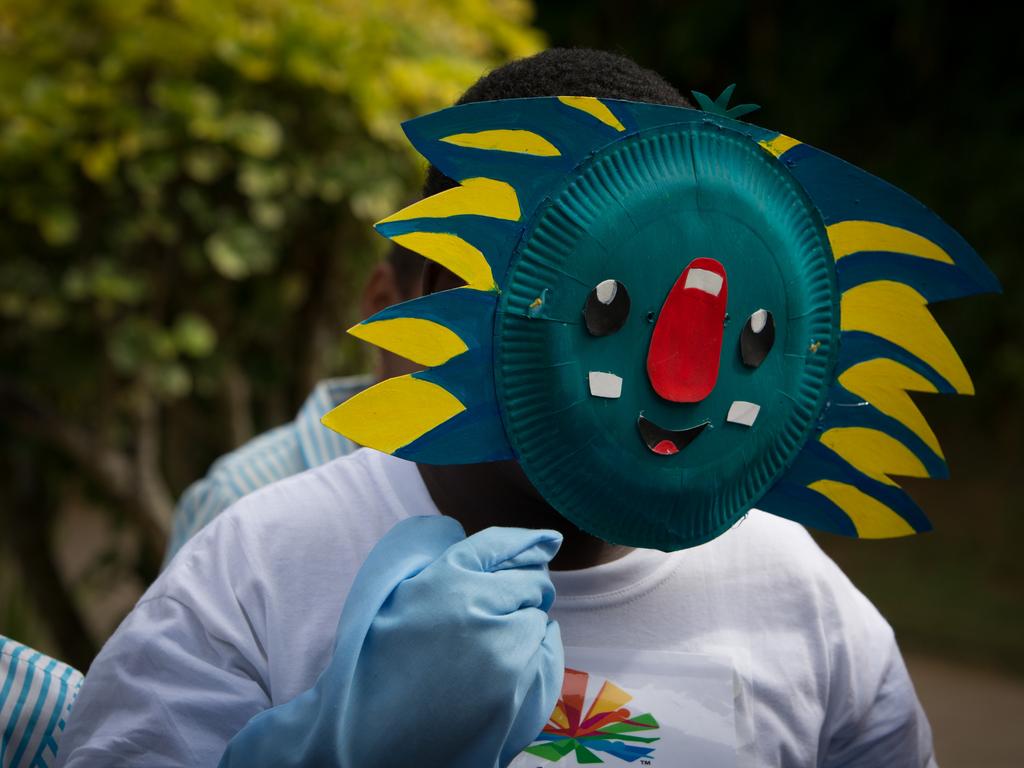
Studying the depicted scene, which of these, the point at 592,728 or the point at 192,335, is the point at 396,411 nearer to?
the point at 592,728

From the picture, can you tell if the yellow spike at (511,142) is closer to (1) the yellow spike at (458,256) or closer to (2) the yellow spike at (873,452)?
(1) the yellow spike at (458,256)

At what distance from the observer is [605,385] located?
1197 millimetres

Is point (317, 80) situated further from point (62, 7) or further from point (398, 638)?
point (398, 638)

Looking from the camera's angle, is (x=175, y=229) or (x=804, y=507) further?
(x=175, y=229)

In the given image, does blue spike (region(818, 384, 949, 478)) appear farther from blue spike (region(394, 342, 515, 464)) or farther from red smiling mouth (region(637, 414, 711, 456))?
blue spike (region(394, 342, 515, 464))

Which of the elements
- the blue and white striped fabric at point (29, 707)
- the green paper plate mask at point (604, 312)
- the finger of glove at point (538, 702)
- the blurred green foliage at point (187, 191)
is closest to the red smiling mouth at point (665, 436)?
the green paper plate mask at point (604, 312)

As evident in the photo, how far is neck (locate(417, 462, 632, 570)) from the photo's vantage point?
4.38ft

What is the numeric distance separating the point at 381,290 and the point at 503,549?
1.26m

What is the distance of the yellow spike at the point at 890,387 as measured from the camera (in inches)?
54.4

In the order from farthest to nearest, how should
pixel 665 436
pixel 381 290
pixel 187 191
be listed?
1. pixel 187 191
2. pixel 381 290
3. pixel 665 436

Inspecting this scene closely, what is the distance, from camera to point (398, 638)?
3.70 ft

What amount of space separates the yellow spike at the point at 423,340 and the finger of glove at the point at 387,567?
0.17m

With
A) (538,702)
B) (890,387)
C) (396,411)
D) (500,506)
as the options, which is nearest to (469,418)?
(396,411)

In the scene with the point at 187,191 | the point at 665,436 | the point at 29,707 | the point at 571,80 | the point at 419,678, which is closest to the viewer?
the point at 419,678
